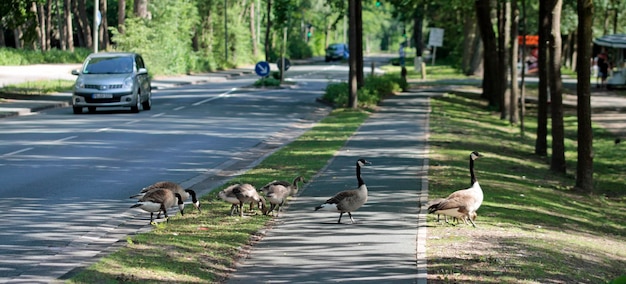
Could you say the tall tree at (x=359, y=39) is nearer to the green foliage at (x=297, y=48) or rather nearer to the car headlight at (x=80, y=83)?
the car headlight at (x=80, y=83)

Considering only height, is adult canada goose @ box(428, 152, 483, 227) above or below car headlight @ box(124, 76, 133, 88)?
below

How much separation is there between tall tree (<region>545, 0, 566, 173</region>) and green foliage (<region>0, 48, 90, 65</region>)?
43067mm

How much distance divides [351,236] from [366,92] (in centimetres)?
2657

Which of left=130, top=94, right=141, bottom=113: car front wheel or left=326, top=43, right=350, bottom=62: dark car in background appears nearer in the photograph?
left=130, top=94, right=141, bottom=113: car front wheel

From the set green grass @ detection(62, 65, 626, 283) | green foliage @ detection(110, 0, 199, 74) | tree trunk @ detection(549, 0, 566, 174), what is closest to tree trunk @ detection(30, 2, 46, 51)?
green foliage @ detection(110, 0, 199, 74)

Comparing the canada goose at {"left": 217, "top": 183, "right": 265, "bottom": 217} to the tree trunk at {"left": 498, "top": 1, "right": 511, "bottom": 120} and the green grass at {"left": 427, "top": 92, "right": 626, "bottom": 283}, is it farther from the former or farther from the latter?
the tree trunk at {"left": 498, "top": 1, "right": 511, "bottom": 120}

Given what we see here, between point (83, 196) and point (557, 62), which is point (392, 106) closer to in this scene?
point (557, 62)

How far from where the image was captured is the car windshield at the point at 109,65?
3356 centimetres

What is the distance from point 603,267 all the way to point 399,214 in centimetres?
277

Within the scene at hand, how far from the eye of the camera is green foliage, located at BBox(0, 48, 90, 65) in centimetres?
5975

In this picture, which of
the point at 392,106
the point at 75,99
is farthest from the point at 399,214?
the point at 392,106

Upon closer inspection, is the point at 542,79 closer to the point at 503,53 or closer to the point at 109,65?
the point at 503,53

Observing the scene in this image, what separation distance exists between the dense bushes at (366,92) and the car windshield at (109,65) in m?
7.87

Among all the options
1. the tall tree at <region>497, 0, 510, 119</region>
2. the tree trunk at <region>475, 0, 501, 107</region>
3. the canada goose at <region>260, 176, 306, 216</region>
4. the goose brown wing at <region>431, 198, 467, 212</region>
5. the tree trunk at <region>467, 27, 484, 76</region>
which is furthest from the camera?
the tree trunk at <region>467, 27, 484, 76</region>
